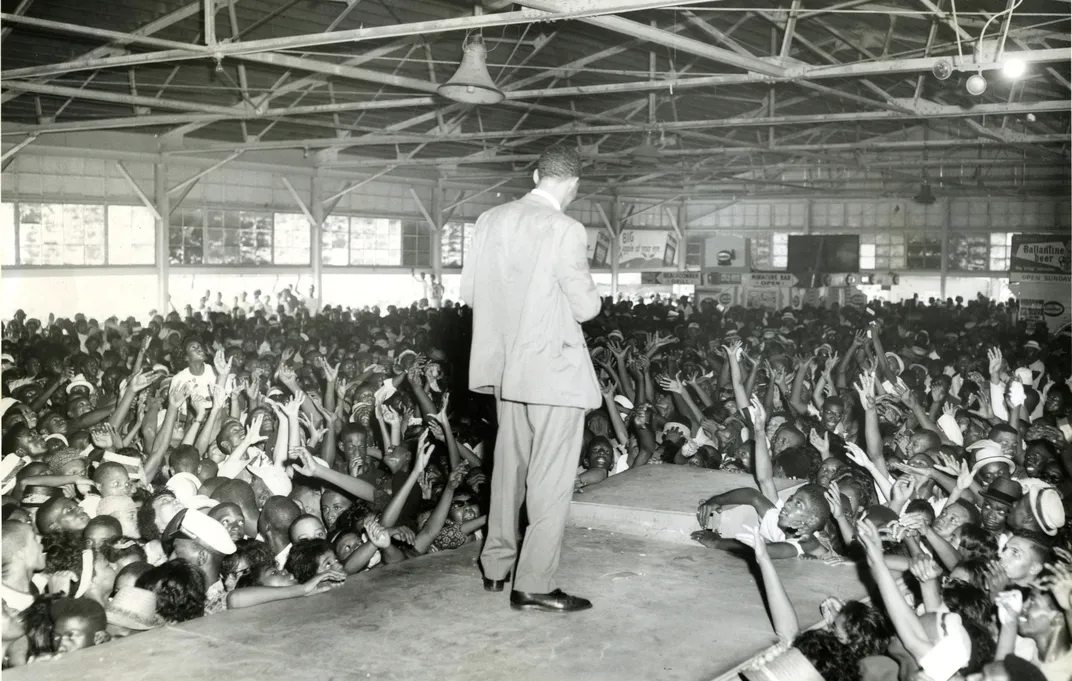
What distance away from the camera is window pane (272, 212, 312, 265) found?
79.0 feet

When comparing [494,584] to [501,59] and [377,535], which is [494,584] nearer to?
[377,535]

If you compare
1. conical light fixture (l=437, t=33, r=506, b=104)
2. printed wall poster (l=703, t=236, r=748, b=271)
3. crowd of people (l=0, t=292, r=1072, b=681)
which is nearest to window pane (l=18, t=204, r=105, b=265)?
crowd of people (l=0, t=292, r=1072, b=681)

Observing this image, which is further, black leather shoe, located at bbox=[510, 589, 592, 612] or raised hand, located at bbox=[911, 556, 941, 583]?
raised hand, located at bbox=[911, 556, 941, 583]

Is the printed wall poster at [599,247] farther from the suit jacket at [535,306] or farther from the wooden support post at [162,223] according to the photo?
the suit jacket at [535,306]

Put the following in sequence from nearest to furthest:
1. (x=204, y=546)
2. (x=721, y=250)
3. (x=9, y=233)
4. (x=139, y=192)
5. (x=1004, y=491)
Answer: (x=204, y=546) < (x=1004, y=491) < (x=9, y=233) < (x=139, y=192) < (x=721, y=250)

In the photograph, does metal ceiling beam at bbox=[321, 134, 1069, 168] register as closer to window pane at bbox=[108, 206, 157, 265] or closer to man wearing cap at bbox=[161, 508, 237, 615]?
window pane at bbox=[108, 206, 157, 265]

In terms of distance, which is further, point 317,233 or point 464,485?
point 317,233

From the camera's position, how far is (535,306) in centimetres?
368

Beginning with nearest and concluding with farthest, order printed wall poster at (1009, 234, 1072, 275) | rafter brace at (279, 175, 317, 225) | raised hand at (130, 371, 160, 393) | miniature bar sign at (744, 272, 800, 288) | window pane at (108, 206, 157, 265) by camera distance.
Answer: raised hand at (130, 371, 160, 393) < printed wall poster at (1009, 234, 1072, 275) < window pane at (108, 206, 157, 265) < rafter brace at (279, 175, 317, 225) < miniature bar sign at (744, 272, 800, 288)

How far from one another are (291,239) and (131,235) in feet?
16.3

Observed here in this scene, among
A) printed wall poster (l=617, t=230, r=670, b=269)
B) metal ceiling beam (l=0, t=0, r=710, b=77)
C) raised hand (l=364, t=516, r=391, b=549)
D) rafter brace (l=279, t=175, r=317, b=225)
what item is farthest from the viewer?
printed wall poster (l=617, t=230, r=670, b=269)

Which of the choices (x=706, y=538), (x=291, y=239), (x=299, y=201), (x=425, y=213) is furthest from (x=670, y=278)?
(x=706, y=538)

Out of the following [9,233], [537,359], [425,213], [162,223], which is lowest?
[537,359]

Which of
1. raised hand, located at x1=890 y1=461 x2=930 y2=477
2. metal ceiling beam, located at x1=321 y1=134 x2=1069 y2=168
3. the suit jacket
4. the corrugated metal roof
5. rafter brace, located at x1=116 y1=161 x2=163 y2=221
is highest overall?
the corrugated metal roof
